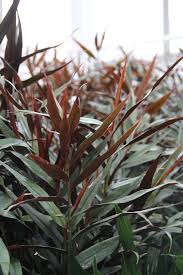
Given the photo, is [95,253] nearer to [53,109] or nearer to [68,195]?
[68,195]

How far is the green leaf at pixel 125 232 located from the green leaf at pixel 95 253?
0.08ft

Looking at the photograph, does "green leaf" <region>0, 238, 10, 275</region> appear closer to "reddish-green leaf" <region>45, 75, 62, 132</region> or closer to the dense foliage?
the dense foliage

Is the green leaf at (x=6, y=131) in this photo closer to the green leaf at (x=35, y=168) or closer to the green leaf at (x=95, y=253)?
the green leaf at (x=35, y=168)

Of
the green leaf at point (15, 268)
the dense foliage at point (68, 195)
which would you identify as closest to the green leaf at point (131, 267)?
the dense foliage at point (68, 195)

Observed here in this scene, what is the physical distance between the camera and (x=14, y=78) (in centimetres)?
71

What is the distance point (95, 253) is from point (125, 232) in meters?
0.05

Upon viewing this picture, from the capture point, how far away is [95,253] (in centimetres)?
61

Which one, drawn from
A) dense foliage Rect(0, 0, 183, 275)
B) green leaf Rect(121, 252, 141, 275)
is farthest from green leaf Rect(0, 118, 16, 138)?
green leaf Rect(121, 252, 141, 275)

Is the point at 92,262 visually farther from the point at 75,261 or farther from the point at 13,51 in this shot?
the point at 13,51

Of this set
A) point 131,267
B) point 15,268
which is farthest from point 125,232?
point 15,268

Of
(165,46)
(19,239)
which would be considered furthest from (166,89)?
(165,46)

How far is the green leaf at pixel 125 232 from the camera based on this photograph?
593 mm

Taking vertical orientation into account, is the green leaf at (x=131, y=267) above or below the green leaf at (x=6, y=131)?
below

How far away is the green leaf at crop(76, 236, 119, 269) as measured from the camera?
60cm
